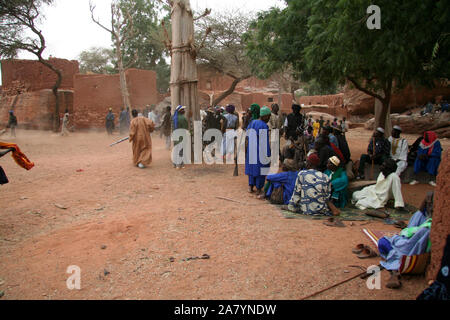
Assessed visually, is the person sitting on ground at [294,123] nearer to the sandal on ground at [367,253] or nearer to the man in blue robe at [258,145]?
the man in blue robe at [258,145]

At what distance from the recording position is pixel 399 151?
7.05 meters

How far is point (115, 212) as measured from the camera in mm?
5348

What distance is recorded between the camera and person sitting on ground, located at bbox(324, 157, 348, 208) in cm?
526

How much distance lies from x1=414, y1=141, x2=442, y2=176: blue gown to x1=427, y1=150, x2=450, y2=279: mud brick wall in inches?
179

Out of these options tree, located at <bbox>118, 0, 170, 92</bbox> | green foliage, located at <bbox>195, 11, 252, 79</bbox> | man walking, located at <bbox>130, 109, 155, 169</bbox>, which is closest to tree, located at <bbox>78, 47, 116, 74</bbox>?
tree, located at <bbox>118, 0, 170, 92</bbox>

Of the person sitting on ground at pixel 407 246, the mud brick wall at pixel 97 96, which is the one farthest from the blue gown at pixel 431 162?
the mud brick wall at pixel 97 96

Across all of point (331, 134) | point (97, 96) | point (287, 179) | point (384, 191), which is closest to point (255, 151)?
point (287, 179)

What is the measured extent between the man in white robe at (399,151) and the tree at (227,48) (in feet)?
41.7

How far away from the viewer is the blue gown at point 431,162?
22.4 ft

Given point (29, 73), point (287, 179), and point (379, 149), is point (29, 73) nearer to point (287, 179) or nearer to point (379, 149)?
point (287, 179)

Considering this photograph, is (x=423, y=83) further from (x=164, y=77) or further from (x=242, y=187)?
(x=164, y=77)

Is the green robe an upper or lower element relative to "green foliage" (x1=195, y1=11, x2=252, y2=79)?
lower

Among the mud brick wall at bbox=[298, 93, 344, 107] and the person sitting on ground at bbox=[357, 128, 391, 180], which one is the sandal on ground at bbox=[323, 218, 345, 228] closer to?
the person sitting on ground at bbox=[357, 128, 391, 180]

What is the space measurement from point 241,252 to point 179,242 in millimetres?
825
